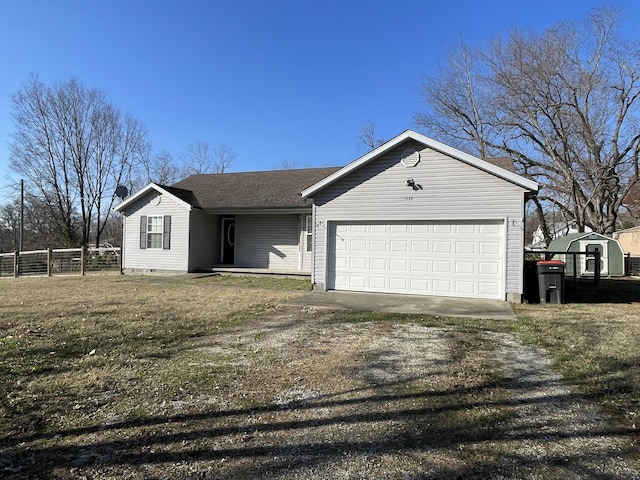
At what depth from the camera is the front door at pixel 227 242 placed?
1809cm

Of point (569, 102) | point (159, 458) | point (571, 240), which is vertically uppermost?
point (569, 102)

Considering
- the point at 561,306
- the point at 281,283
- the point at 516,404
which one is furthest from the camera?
the point at 281,283

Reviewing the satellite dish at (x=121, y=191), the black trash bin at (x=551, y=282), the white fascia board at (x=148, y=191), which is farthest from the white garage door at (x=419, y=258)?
the satellite dish at (x=121, y=191)

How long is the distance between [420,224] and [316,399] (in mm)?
A: 7813

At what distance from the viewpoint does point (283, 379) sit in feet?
14.8

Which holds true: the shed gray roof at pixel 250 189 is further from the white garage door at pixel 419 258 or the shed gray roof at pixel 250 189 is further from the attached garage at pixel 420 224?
the white garage door at pixel 419 258

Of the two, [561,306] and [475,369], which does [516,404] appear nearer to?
[475,369]

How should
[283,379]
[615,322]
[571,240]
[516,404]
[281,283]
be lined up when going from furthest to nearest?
[571,240] → [281,283] → [615,322] → [283,379] → [516,404]

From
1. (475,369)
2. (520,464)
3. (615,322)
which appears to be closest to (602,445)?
(520,464)

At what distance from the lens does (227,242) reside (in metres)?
18.3

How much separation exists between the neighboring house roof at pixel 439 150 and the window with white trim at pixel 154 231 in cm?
807

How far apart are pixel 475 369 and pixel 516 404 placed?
101cm

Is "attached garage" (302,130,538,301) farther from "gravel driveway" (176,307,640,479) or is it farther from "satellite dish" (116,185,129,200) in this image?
"satellite dish" (116,185,129,200)

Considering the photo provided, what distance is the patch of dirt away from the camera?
278cm
